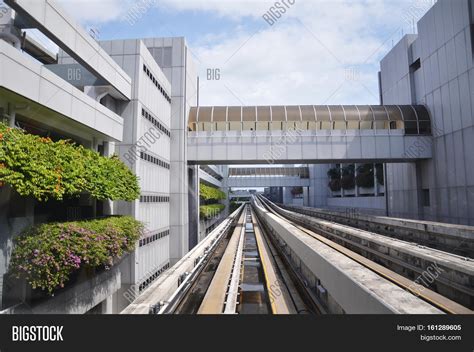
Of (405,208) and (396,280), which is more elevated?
(405,208)

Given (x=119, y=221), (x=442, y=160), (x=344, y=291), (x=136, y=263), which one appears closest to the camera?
(x=344, y=291)

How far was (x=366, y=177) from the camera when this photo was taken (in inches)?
1702

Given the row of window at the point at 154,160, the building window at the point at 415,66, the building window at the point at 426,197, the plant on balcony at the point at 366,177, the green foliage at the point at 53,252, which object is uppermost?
the building window at the point at 415,66

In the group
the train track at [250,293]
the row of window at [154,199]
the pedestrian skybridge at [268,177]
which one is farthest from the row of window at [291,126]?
the pedestrian skybridge at [268,177]

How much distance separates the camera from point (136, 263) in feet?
37.0

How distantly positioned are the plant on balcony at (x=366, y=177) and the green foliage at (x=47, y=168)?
42.5 metres

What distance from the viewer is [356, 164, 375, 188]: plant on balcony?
42.8 m

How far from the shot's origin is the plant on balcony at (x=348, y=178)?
1916 inches

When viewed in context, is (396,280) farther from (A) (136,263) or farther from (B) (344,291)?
(A) (136,263)

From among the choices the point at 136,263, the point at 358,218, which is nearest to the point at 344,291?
the point at 136,263

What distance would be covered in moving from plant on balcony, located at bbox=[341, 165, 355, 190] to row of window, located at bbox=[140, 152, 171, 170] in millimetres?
40167

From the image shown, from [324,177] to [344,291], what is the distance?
5583cm

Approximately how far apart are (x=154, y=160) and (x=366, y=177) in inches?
1508

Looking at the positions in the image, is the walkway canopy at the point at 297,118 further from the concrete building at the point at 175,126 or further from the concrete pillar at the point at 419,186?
the concrete pillar at the point at 419,186
